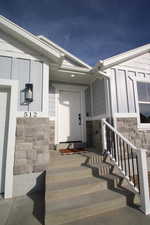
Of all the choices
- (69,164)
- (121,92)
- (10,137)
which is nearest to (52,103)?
(10,137)

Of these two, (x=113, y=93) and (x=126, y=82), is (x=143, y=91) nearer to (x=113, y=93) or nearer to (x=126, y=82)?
(x=126, y=82)

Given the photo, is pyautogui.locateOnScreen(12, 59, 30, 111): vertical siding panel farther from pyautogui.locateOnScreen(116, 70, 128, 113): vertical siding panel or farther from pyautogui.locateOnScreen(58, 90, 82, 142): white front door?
pyautogui.locateOnScreen(116, 70, 128, 113): vertical siding panel

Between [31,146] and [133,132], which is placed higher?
[133,132]

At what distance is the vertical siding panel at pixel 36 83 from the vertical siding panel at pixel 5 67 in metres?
0.50

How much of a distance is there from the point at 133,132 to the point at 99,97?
4.94 ft

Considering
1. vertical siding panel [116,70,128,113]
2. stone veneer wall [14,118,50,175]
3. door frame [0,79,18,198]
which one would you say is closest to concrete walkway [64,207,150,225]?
stone veneer wall [14,118,50,175]

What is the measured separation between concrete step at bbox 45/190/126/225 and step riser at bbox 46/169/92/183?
37 cm

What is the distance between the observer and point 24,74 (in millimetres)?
2727

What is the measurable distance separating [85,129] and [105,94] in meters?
1.49

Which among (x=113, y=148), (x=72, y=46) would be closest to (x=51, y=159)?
(x=113, y=148)

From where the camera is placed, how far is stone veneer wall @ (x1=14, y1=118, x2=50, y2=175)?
2.47 m

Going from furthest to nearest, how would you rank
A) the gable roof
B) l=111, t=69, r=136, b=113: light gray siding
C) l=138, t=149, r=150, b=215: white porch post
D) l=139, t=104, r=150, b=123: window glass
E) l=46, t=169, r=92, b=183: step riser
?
l=139, t=104, r=150, b=123: window glass
l=111, t=69, r=136, b=113: light gray siding
the gable roof
l=46, t=169, r=92, b=183: step riser
l=138, t=149, r=150, b=215: white porch post

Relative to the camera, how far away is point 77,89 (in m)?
4.38

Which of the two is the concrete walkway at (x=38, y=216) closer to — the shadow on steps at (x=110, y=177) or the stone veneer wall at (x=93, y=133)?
the shadow on steps at (x=110, y=177)
